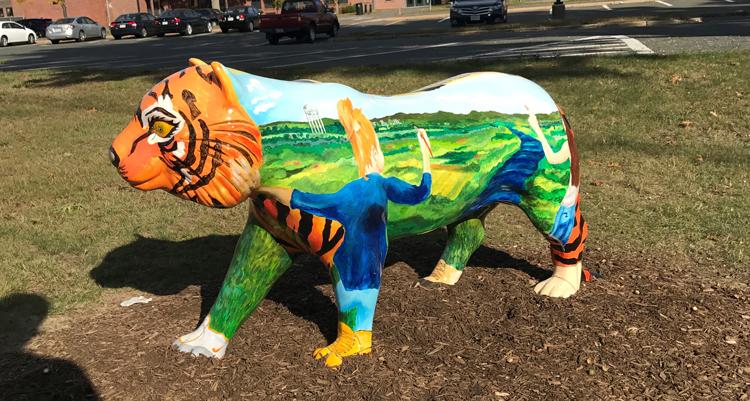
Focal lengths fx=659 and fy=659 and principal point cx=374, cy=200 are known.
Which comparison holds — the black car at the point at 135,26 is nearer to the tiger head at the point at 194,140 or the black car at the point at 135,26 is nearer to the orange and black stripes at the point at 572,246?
the orange and black stripes at the point at 572,246

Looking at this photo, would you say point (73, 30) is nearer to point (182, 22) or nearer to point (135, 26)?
point (135, 26)

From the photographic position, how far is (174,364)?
3.67m

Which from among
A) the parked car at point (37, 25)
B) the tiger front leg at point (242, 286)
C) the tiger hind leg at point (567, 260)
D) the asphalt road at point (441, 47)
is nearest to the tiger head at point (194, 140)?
the tiger front leg at point (242, 286)

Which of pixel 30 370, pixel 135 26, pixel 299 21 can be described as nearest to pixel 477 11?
pixel 299 21

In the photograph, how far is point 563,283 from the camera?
14.3ft

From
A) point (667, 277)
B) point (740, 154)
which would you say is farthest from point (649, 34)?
point (667, 277)

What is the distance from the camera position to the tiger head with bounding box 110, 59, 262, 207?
2838 millimetres

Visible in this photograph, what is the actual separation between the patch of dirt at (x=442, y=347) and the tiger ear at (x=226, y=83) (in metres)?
1.51

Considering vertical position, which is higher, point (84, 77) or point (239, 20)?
point (239, 20)

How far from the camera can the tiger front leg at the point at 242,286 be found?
352 cm

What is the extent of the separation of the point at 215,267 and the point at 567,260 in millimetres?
2701

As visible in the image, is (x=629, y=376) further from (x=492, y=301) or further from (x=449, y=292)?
(x=449, y=292)

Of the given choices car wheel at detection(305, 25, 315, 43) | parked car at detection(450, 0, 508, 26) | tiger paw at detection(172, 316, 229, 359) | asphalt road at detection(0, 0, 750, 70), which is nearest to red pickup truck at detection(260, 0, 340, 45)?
car wheel at detection(305, 25, 315, 43)

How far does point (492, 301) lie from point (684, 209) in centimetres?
293
